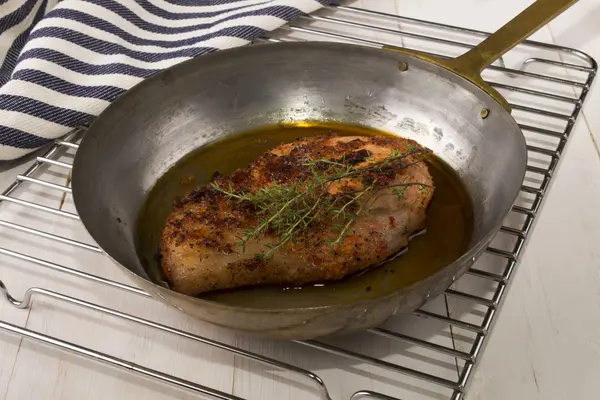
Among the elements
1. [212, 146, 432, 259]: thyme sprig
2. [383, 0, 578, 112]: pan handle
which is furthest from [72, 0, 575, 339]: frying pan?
[212, 146, 432, 259]: thyme sprig

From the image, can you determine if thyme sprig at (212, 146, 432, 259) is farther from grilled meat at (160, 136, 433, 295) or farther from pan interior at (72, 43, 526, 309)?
pan interior at (72, 43, 526, 309)

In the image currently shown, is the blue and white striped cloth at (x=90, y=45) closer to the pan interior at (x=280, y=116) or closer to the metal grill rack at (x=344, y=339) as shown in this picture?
the metal grill rack at (x=344, y=339)

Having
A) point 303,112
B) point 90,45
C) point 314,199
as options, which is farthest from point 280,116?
point 90,45

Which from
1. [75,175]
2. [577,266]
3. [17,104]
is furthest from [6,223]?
[577,266]

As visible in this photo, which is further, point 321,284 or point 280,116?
point 280,116

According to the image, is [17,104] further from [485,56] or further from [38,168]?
[485,56]

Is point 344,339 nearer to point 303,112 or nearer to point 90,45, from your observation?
point 303,112

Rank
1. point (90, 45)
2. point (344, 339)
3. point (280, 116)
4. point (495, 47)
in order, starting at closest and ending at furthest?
point (344, 339)
point (495, 47)
point (280, 116)
point (90, 45)
